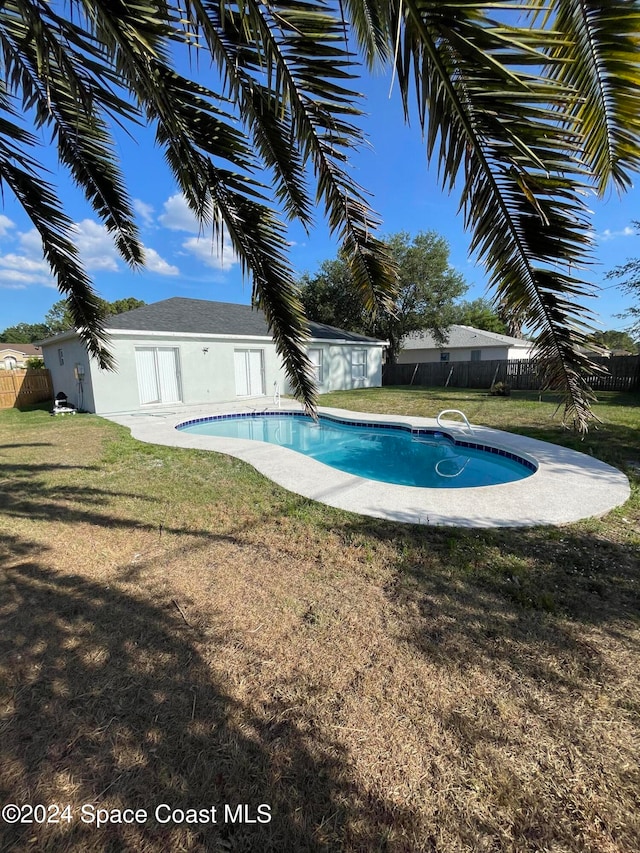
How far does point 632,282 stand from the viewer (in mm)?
16016

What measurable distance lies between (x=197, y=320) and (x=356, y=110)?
50.1 ft

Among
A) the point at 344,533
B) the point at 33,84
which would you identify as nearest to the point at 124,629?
the point at 344,533

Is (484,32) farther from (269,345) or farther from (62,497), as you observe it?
(269,345)

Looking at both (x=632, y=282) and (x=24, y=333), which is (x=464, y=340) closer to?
(x=632, y=282)

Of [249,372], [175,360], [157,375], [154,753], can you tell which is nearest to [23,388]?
[157,375]

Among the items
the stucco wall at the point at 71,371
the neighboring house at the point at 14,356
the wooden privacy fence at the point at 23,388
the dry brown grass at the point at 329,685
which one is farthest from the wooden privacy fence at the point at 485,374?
the neighboring house at the point at 14,356

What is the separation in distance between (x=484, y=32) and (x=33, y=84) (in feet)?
13.8

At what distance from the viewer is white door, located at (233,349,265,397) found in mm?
16750

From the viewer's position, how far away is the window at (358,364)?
21470 mm

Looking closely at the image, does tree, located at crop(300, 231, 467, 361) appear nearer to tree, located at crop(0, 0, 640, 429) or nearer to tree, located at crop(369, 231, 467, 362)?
tree, located at crop(369, 231, 467, 362)

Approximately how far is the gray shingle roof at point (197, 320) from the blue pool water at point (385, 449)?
140 inches

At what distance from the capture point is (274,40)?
209 centimetres

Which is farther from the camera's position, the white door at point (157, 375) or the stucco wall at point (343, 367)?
the stucco wall at point (343, 367)

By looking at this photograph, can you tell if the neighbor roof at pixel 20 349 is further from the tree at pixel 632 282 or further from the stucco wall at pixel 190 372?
the tree at pixel 632 282
